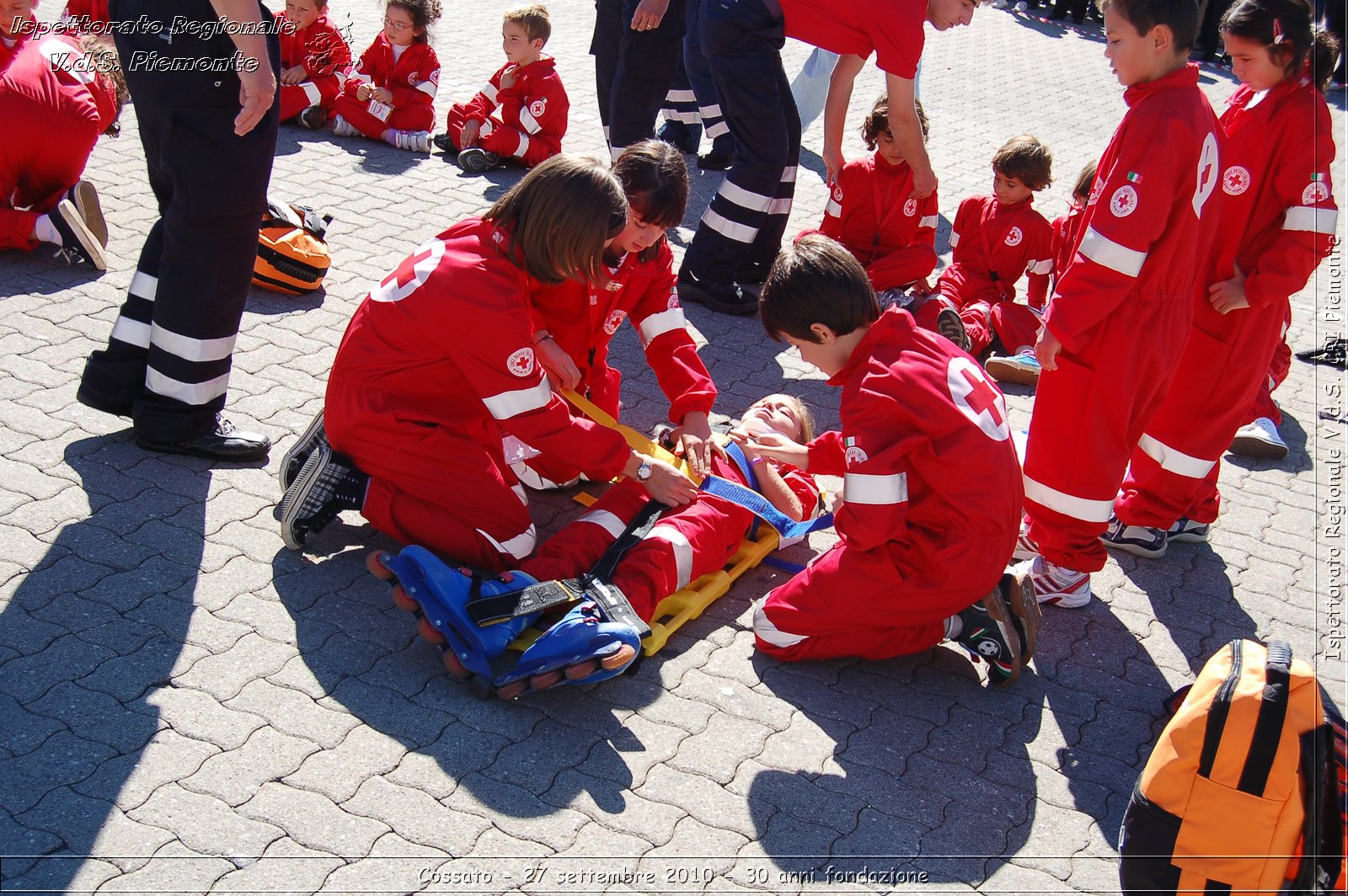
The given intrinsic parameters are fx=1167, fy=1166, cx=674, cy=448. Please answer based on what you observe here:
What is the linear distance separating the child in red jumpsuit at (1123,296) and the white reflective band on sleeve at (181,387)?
2569 millimetres

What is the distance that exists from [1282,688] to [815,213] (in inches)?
200

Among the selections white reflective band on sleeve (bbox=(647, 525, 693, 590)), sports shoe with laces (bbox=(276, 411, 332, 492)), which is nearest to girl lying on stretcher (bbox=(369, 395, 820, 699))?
white reflective band on sleeve (bbox=(647, 525, 693, 590))

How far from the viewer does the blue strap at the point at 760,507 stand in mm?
3553

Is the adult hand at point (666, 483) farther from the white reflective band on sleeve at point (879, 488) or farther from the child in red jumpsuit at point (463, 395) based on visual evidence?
the white reflective band on sleeve at point (879, 488)

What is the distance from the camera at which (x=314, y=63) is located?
716cm

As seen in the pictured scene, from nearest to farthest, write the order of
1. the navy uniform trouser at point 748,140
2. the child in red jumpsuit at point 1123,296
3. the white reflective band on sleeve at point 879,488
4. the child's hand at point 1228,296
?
the white reflective band on sleeve at point 879,488 → the child in red jumpsuit at point 1123,296 → the child's hand at point 1228,296 → the navy uniform trouser at point 748,140

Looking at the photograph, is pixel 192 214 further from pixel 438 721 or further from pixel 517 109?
pixel 517 109

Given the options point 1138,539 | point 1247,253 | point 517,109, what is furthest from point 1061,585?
point 517,109

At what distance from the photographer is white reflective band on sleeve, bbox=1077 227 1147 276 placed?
130 inches

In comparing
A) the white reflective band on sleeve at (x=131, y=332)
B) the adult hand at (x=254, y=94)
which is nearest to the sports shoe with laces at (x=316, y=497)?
the white reflective band on sleeve at (x=131, y=332)

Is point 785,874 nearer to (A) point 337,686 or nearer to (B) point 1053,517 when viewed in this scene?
(A) point 337,686

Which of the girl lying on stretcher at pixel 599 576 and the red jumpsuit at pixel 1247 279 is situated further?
the red jumpsuit at pixel 1247 279

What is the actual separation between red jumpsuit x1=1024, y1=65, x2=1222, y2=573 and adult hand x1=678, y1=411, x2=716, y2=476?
1.01 m

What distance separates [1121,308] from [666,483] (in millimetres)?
1415
